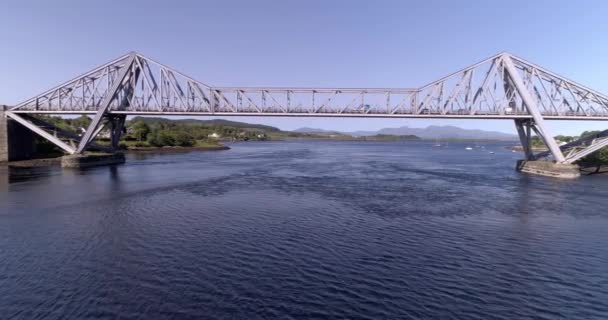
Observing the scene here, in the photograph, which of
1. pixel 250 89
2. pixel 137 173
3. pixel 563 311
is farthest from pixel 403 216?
pixel 250 89


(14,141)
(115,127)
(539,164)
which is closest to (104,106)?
(115,127)

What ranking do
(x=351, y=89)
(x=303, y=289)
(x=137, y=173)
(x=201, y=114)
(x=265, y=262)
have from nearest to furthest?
1. (x=303, y=289)
2. (x=265, y=262)
3. (x=137, y=173)
4. (x=201, y=114)
5. (x=351, y=89)

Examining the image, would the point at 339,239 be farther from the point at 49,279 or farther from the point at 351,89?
the point at 351,89

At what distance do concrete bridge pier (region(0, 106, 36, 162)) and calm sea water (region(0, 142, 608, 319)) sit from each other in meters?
31.7

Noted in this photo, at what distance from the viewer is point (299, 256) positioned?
53.2 ft

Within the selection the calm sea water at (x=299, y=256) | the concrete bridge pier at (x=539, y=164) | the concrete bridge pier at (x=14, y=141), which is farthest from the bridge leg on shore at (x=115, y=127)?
the concrete bridge pier at (x=539, y=164)

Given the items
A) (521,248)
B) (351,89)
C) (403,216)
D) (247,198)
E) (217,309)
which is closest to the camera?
(217,309)

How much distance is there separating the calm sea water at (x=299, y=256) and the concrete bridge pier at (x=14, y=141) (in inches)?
1247

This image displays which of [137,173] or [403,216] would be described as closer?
[403,216]

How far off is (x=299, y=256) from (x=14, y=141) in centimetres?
6322

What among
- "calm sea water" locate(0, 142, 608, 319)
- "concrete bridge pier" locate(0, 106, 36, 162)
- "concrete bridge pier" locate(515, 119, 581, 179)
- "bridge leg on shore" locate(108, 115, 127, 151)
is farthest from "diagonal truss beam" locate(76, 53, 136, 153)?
"concrete bridge pier" locate(515, 119, 581, 179)

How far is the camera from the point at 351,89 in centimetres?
7256

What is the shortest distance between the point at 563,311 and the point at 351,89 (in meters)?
63.9

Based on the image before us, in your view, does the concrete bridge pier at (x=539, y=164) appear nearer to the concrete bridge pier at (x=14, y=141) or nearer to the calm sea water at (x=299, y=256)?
the calm sea water at (x=299, y=256)
